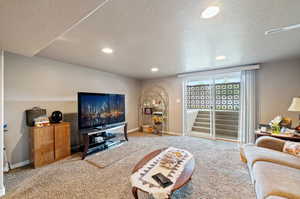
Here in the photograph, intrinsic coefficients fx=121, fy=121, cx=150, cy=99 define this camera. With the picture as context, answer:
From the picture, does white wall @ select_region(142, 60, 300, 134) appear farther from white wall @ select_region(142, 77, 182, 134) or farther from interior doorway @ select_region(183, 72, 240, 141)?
white wall @ select_region(142, 77, 182, 134)

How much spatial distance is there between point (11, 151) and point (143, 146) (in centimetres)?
269

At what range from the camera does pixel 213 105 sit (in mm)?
4059

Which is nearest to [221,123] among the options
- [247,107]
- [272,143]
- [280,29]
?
[247,107]

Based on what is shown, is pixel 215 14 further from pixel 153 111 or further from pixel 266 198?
pixel 153 111

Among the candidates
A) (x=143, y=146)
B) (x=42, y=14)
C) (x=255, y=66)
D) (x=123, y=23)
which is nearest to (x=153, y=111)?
(x=143, y=146)

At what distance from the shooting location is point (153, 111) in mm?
5043

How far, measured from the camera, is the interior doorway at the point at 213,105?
3.99 meters

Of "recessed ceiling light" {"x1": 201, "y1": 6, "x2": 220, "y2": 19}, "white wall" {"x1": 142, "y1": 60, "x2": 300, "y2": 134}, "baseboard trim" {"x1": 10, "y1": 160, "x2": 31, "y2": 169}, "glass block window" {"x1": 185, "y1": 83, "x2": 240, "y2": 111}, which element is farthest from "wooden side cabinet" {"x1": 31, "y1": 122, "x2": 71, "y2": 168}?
"white wall" {"x1": 142, "y1": 60, "x2": 300, "y2": 134}

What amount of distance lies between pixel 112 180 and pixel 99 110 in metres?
1.76

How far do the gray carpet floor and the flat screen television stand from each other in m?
0.81

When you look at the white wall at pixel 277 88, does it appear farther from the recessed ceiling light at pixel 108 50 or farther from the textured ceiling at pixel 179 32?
the recessed ceiling light at pixel 108 50

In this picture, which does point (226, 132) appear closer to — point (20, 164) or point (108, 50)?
point (108, 50)

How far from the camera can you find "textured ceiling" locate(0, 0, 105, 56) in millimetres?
928

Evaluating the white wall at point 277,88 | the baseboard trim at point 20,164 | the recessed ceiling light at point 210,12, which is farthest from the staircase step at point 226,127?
the baseboard trim at point 20,164
